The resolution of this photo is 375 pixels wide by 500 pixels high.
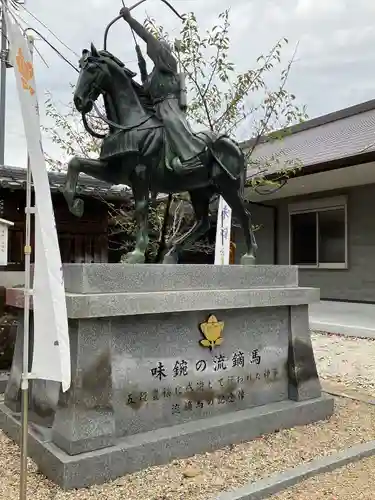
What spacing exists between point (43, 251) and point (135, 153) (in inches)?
68.5

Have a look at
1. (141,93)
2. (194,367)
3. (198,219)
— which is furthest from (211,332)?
(141,93)

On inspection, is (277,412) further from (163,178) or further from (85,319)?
(163,178)

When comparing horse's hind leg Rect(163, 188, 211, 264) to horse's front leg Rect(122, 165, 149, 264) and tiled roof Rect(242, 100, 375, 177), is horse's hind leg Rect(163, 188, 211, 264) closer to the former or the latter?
→ horse's front leg Rect(122, 165, 149, 264)

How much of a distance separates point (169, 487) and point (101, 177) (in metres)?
2.49

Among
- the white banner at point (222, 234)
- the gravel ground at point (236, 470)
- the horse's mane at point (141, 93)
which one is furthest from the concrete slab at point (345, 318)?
the horse's mane at point (141, 93)

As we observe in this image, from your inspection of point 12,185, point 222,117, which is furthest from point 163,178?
point 222,117

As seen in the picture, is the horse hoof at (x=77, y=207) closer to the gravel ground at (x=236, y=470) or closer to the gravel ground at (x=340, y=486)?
the gravel ground at (x=236, y=470)

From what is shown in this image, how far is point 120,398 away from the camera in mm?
3592

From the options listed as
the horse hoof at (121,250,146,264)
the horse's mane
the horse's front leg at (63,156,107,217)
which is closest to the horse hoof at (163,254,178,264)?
the horse hoof at (121,250,146,264)

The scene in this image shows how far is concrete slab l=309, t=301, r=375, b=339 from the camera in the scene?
913cm

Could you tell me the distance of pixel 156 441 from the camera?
3.56 meters

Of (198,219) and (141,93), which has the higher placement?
(141,93)

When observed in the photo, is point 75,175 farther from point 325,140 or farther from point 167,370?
point 325,140

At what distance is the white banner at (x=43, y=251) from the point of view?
2.61 m
